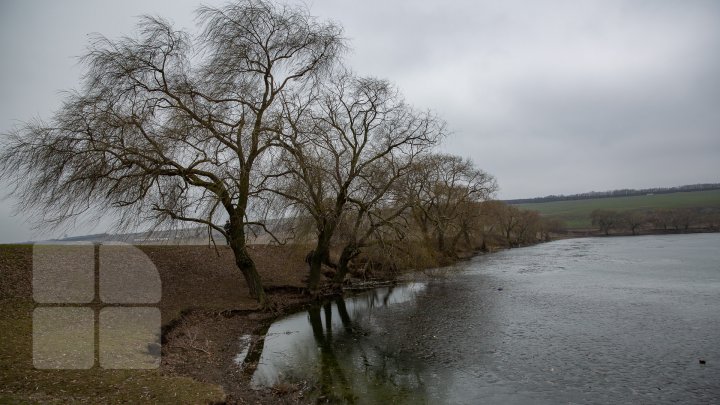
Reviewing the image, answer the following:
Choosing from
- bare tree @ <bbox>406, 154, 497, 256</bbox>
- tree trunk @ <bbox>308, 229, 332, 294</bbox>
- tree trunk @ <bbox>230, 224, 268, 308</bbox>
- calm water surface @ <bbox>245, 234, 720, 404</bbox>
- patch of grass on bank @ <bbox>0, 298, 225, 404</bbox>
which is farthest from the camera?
bare tree @ <bbox>406, 154, 497, 256</bbox>

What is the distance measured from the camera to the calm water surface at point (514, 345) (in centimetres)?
933

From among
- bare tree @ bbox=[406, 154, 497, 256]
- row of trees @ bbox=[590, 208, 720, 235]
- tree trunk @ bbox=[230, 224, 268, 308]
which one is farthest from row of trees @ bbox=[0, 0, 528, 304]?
row of trees @ bbox=[590, 208, 720, 235]

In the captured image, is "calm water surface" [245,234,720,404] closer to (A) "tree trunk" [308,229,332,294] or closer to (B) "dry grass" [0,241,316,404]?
(B) "dry grass" [0,241,316,404]

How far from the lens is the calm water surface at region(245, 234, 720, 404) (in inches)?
367

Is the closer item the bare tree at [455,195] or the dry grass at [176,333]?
the dry grass at [176,333]

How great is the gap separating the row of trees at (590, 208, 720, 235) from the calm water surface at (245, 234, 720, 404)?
53029mm

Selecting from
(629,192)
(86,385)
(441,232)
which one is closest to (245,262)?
(86,385)

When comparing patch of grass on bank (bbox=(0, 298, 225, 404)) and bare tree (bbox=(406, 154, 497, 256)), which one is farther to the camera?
bare tree (bbox=(406, 154, 497, 256))

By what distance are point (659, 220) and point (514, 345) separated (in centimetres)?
7265

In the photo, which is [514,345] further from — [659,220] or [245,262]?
[659,220]

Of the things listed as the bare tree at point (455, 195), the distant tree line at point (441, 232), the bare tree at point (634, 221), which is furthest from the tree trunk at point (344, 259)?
the bare tree at point (634, 221)

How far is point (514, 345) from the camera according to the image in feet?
41.3

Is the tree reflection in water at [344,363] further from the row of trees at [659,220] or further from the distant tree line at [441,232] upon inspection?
the row of trees at [659,220]

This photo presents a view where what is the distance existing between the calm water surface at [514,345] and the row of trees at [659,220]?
53.0 m
